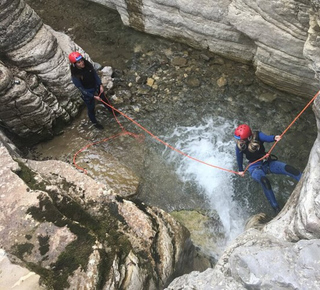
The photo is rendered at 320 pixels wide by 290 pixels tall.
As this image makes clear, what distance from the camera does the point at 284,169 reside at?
17.3 feet

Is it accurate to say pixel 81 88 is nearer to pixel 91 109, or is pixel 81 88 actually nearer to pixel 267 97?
pixel 91 109

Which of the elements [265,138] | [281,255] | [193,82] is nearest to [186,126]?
[193,82]

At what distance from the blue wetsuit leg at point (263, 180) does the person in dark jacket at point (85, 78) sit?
12.6 feet

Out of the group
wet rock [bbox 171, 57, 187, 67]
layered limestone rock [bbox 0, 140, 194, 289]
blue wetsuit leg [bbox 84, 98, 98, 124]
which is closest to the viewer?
layered limestone rock [bbox 0, 140, 194, 289]

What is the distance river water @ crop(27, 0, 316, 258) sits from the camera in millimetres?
6234

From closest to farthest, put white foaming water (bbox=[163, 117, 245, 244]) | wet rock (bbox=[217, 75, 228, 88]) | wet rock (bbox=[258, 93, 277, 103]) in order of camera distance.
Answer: white foaming water (bbox=[163, 117, 245, 244]), wet rock (bbox=[258, 93, 277, 103]), wet rock (bbox=[217, 75, 228, 88])

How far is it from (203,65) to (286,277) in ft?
21.2

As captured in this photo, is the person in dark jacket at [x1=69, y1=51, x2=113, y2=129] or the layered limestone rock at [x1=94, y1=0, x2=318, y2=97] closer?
the layered limestone rock at [x1=94, y1=0, x2=318, y2=97]

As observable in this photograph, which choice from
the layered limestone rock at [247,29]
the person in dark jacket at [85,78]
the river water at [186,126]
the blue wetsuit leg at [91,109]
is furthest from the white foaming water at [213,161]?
the person in dark jacket at [85,78]

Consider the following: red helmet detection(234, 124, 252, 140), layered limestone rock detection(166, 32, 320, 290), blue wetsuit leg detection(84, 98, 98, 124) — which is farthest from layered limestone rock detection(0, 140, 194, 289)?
blue wetsuit leg detection(84, 98, 98, 124)

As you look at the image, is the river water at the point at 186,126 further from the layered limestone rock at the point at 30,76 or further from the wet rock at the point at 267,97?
the layered limestone rock at the point at 30,76

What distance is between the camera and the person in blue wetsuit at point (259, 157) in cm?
512

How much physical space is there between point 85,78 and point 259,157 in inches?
157

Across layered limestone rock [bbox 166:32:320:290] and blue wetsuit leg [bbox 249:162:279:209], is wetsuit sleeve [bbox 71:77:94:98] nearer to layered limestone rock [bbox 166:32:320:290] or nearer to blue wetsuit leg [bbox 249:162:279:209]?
blue wetsuit leg [bbox 249:162:279:209]
